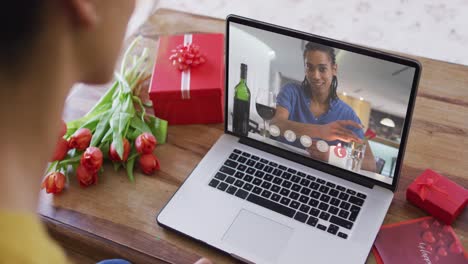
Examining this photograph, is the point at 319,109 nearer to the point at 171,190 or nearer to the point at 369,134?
the point at 369,134

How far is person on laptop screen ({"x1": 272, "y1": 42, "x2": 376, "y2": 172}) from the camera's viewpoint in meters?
1.05

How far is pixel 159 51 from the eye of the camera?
53.0 inches

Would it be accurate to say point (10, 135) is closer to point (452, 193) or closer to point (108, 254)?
point (108, 254)

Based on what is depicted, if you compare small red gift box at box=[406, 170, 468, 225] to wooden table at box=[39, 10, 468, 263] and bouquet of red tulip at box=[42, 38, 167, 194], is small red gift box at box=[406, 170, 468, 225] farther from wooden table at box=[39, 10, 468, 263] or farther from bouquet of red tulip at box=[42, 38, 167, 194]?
bouquet of red tulip at box=[42, 38, 167, 194]

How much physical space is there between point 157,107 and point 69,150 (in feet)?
0.70

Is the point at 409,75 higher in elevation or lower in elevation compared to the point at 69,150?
higher

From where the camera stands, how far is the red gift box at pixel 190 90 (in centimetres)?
124

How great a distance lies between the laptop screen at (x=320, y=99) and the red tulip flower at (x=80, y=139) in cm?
31

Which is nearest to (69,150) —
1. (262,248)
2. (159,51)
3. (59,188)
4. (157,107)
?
(59,188)

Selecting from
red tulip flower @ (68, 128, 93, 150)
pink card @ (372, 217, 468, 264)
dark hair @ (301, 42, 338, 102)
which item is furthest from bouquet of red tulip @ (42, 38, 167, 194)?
pink card @ (372, 217, 468, 264)

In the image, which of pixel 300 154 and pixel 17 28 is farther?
pixel 300 154

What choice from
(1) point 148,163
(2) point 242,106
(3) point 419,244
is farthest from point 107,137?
(3) point 419,244

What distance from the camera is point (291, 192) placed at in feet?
3.61

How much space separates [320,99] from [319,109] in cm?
2
